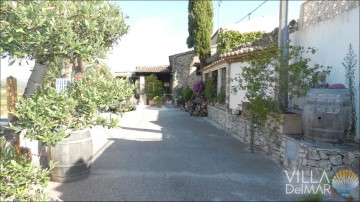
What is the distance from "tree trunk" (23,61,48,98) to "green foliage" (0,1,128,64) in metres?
0.31

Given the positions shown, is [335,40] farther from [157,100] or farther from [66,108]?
[157,100]

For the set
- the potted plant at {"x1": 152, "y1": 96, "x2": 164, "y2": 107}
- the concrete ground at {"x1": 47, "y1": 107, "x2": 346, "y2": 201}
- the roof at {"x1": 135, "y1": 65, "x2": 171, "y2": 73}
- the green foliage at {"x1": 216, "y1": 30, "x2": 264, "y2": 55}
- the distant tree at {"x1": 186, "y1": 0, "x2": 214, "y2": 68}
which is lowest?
the concrete ground at {"x1": 47, "y1": 107, "x2": 346, "y2": 201}

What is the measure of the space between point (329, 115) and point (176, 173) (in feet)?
10.6

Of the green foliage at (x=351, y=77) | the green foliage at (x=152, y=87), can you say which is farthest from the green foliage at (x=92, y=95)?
the green foliage at (x=152, y=87)

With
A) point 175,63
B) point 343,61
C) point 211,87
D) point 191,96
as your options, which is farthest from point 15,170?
point 175,63

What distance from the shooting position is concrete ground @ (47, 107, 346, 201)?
Result: 4906mm

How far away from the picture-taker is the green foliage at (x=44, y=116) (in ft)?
9.36

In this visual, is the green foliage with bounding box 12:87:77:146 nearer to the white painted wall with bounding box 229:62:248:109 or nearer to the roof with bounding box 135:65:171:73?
the white painted wall with bounding box 229:62:248:109

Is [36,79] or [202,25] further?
[202,25]

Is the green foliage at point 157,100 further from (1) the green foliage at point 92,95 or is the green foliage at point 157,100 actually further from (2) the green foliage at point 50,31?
(2) the green foliage at point 50,31

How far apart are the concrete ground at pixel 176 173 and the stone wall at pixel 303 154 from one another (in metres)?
0.32

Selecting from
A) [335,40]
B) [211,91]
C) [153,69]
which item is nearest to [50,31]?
[335,40]

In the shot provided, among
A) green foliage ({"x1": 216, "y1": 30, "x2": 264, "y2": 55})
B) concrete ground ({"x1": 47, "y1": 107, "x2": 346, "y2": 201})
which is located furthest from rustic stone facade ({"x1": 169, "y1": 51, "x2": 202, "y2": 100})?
concrete ground ({"x1": 47, "y1": 107, "x2": 346, "y2": 201})

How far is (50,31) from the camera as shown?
2.55 m
